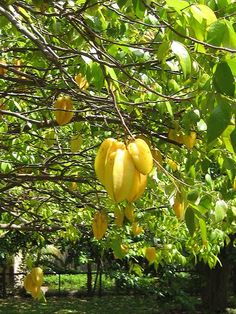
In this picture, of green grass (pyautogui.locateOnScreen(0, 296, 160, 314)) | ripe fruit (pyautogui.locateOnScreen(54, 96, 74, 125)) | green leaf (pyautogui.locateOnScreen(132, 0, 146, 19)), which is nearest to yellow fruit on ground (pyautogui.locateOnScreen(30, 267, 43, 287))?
ripe fruit (pyautogui.locateOnScreen(54, 96, 74, 125))

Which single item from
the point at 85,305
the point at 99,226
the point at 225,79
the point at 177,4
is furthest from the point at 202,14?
the point at 85,305

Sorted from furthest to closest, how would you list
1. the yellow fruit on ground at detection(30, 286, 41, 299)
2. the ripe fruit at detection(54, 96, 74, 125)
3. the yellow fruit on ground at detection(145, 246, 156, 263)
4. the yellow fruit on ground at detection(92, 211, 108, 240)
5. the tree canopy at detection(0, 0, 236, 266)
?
the yellow fruit on ground at detection(30, 286, 41, 299) < the yellow fruit on ground at detection(145, 246, 156, 263) < the yellow fruit on ground at detection(92, 211, 108, 240) < the ripe fruit at detection(54, 96, 74, 125) < the tree canopy at detection(0, 0, 236, 266)

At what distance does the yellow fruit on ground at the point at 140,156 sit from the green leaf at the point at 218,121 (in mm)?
164

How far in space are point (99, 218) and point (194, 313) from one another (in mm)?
9891

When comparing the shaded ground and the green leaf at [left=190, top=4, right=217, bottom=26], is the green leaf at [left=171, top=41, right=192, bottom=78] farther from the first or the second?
the shaded ground

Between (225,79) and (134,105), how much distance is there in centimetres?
101

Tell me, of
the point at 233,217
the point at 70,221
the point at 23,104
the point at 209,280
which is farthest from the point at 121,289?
the point at 233,217

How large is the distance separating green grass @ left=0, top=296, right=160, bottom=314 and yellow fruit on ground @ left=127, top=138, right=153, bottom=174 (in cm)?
1107

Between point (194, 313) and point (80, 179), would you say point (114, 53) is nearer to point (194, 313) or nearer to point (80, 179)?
point (80, 179)

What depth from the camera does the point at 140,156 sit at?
1380 mm

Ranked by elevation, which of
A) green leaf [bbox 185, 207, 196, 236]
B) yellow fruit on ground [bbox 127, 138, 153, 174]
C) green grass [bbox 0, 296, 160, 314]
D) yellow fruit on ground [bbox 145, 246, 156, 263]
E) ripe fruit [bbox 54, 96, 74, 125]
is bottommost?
green grass [bbox 0, 296, 160, 314]

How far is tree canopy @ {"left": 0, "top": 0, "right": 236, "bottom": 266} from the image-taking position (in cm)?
159

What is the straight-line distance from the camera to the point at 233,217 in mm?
2494

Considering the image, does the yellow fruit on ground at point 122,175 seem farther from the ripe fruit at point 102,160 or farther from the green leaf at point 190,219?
the green leaf at point 190,219
